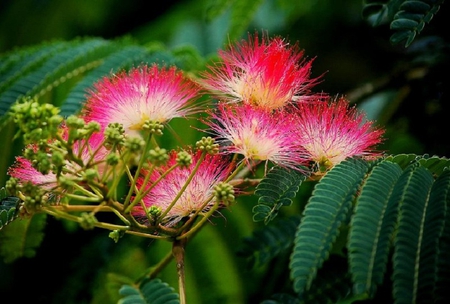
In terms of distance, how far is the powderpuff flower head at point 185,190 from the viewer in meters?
1.43

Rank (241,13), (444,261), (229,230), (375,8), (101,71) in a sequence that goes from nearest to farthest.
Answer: (444,261) → (375,8) → (101,71) → (229,230) → (241,13)

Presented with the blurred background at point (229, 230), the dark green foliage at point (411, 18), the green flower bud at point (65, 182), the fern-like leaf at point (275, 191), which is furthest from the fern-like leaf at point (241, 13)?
the green flower bud at point (65, 182)

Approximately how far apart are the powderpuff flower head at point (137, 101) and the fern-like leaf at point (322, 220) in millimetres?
430

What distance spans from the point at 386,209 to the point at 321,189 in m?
0.14

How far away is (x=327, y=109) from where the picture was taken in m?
1.47

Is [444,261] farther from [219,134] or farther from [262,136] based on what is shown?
[219,134]

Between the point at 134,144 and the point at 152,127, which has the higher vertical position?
the point at 152,127

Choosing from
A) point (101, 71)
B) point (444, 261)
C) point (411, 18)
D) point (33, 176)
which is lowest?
point (444, 261)

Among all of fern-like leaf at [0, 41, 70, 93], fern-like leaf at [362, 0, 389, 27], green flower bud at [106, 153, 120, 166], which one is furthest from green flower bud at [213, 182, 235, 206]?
fern-like leaf at [0, 41, 70, 93]

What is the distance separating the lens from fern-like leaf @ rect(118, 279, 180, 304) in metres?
1.49

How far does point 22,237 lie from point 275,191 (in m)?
0.87

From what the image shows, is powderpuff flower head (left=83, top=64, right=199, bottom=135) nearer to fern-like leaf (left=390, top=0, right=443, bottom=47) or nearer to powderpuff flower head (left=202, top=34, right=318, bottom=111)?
powderpuff flower head (left=202, top=34, right=318, bottom=111)

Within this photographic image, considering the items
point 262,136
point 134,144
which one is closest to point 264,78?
point 262,136

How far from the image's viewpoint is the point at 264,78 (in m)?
1.47
